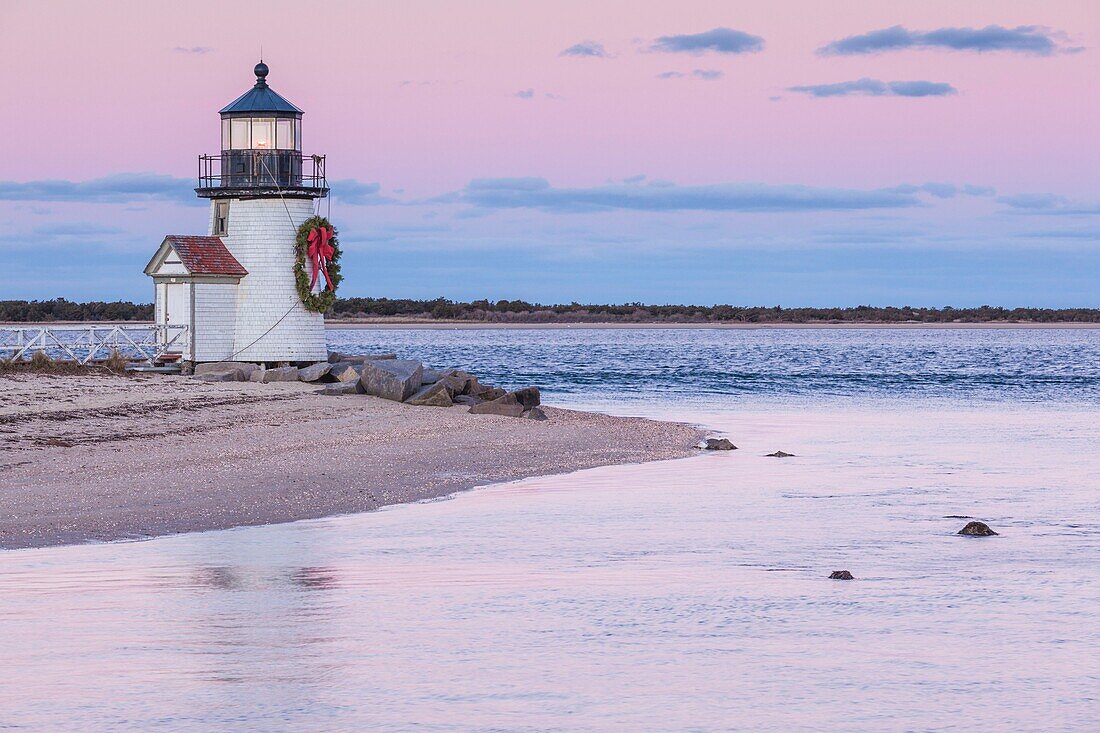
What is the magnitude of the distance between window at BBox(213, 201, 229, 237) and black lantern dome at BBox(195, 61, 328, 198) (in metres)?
0.55

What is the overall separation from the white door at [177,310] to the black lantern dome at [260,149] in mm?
2306

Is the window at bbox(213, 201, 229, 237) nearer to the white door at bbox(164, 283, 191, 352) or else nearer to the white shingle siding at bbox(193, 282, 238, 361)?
the white shingle siding at bbox(193, 282, 238, 361)

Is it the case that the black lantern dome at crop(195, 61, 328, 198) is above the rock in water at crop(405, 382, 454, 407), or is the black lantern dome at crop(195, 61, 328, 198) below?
above

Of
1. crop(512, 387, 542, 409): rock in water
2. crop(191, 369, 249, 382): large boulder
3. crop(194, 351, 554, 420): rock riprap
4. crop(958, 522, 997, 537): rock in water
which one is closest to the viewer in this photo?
crop(958, 522, 997, 537): rock in water

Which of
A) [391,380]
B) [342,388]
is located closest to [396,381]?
[391,380]

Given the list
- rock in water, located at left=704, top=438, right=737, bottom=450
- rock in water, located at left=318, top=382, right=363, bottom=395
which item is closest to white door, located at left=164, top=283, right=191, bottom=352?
rock in water, located at left=318, top=382, right=363, bottom=395

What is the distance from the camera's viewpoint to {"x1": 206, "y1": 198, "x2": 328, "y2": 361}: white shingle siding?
30.1 meters

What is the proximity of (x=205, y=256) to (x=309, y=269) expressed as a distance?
221 centimetres

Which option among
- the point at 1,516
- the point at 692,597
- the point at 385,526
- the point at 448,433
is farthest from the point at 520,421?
the point at 692,597

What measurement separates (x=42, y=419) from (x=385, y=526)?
334 inches

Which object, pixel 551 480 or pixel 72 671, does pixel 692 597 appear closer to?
pixel 72 671

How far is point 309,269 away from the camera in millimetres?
30375

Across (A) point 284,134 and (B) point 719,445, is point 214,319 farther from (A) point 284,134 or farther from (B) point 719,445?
A: (B) point 719,445

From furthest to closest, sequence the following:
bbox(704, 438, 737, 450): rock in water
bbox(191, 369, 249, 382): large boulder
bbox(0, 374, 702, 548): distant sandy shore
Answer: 1. bbox(191, 369, 249, 382): large boulder
2. bbox(704, 438, 737, 450): rock in water
3. bbox(0, 374, 702, 548): distant sandy shore
